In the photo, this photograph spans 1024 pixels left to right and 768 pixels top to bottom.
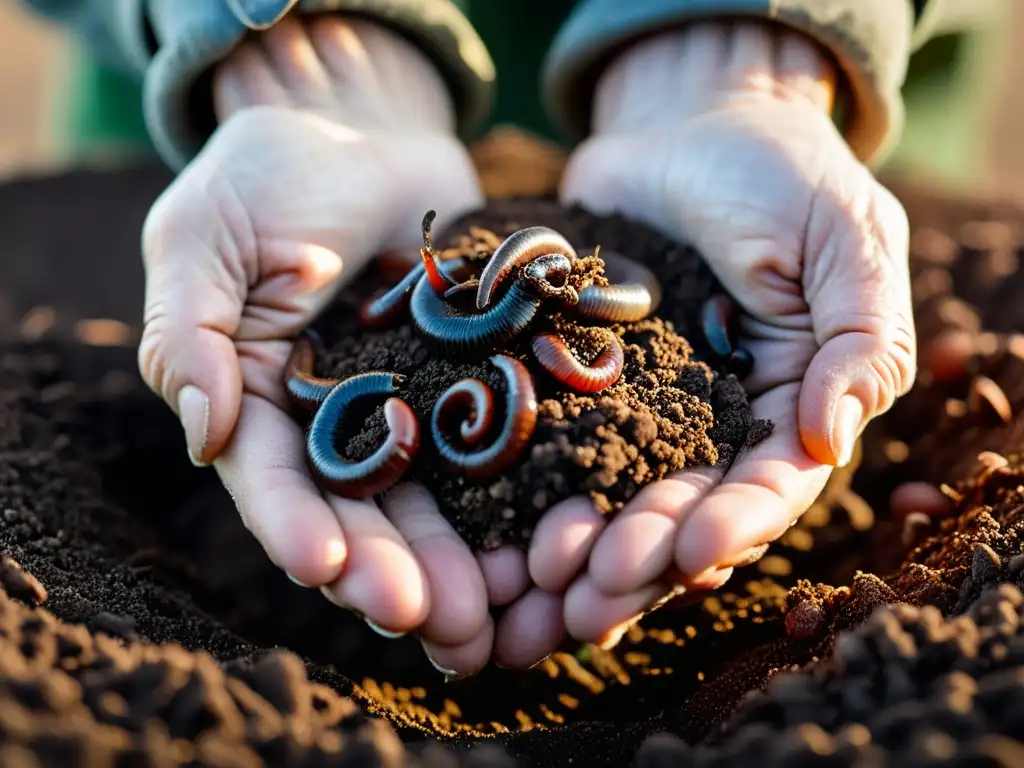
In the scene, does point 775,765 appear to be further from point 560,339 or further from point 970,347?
point 970,347

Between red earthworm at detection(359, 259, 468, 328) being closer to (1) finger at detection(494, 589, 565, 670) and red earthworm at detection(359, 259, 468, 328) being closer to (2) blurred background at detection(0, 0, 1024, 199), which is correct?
(1) finger at detection(494, 589, 565, 670)

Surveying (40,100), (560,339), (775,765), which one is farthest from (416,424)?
(40,100)

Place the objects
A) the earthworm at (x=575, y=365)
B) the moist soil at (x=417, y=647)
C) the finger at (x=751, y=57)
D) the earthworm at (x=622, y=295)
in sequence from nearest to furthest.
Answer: the moist soil at (x=417, y=647) < the earthworm at (x=575, y=365) < the earthworm at (x=622, y=295) < the finger at (x=751, y=57)

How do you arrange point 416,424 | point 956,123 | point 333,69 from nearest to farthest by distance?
point 416,424
point 333,69
point 956,123

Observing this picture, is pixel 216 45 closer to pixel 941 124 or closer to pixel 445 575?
pixel 445 575

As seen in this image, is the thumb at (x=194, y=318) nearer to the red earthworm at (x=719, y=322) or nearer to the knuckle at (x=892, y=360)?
the red earthworm at (x=719, y=322)

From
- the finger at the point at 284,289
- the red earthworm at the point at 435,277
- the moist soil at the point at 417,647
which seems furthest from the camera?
the finger at the point at 284,289

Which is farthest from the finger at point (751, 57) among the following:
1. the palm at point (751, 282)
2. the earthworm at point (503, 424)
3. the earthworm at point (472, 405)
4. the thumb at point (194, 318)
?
the thumb at point (194, 318)

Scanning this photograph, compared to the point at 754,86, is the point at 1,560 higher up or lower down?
lower down
